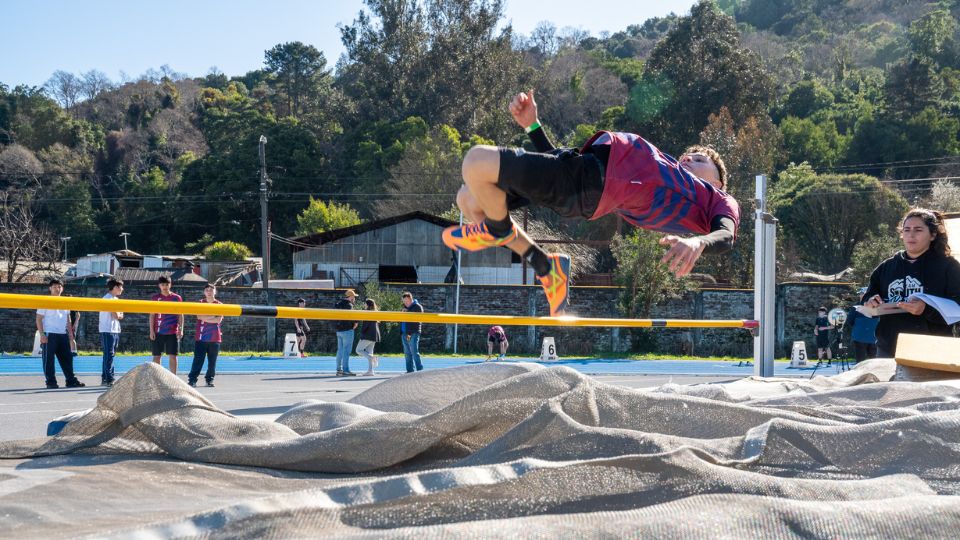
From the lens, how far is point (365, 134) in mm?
52656

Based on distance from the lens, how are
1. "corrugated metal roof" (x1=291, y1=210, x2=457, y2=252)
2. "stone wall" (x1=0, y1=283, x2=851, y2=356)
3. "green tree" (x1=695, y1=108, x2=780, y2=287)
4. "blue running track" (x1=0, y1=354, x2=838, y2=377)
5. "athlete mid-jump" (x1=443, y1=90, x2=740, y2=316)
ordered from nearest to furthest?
"athlete mid-jump" (x1=443, y1=90, x2=740, y2=316)
"blue running track" (x1=0, y1=354, x2=838, y2=377)
"stone wall" (x1=0, y1=283, x2=851, y2=356)
"corrugated metal roof" (x1=291, y1=210, x2=457, y2=252)
"green tree" (x1=695, y1=108, x2=780, y2=287)

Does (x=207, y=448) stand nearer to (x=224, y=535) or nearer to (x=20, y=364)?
(x=224, y=535)

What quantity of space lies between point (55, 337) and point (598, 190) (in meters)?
9.91

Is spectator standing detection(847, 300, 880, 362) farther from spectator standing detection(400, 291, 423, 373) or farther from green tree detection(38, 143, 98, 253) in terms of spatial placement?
green tree detection(38, 143, 98, 253)

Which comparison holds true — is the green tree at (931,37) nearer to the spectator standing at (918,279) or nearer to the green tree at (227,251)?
the green tree at (227,251)

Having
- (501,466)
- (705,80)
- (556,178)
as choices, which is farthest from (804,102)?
(501,466)

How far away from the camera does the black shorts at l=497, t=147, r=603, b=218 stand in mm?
3832

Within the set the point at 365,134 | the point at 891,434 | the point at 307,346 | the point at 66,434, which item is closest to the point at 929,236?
the point at 891,434

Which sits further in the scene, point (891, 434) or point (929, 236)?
point (929, 236)

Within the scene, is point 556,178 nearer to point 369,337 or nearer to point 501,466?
point 501,466

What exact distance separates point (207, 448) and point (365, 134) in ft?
167

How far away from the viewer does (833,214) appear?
1547 inches

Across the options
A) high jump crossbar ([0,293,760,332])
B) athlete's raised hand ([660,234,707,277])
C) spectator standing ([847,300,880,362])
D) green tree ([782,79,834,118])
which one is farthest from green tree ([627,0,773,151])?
athlete's raised hand ([660,234,707,277])

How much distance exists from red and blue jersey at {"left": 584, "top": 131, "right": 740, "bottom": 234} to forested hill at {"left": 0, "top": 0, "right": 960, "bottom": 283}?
3439 cm
